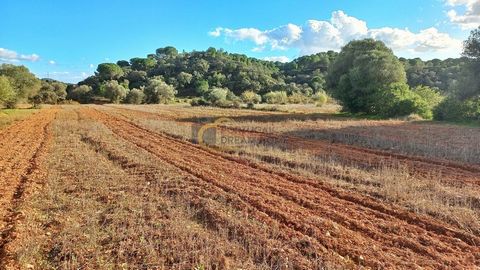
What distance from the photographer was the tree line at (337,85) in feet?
93.5

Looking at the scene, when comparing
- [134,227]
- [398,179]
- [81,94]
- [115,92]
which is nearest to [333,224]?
[134,227]

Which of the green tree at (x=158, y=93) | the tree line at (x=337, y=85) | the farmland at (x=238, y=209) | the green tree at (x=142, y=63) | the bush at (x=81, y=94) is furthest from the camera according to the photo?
the green tree at (x=142, y=63)

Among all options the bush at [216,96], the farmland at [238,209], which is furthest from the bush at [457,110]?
the bush at [216,96]

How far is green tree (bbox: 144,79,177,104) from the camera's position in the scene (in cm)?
7175

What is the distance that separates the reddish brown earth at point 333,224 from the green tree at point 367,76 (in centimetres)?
2688

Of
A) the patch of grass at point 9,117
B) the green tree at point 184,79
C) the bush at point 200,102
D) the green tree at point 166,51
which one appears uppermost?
the green tree at point 166,51

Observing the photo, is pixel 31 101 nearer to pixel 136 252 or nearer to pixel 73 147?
pixel 73 147

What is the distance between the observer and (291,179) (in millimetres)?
9672

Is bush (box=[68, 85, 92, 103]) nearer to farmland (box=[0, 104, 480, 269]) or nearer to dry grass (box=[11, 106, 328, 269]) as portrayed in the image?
farmland (box=[0, 104, 480, 269])

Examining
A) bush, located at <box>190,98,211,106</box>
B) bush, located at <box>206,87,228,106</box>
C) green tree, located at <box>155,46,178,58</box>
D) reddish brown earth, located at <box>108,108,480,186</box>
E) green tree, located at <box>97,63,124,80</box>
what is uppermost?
green tree, located at <box>155,46,178,58</box>

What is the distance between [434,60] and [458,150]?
8543cm

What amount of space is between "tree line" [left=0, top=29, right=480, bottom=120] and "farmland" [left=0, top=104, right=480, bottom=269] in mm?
16804

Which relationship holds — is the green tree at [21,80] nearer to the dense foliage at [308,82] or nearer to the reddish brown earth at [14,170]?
the dense foliage at [308,82]

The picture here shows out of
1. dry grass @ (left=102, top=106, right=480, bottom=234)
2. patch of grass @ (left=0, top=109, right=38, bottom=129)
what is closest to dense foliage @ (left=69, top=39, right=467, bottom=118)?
dry grass @ (left=102, top=106, right=480, bottom=234)
